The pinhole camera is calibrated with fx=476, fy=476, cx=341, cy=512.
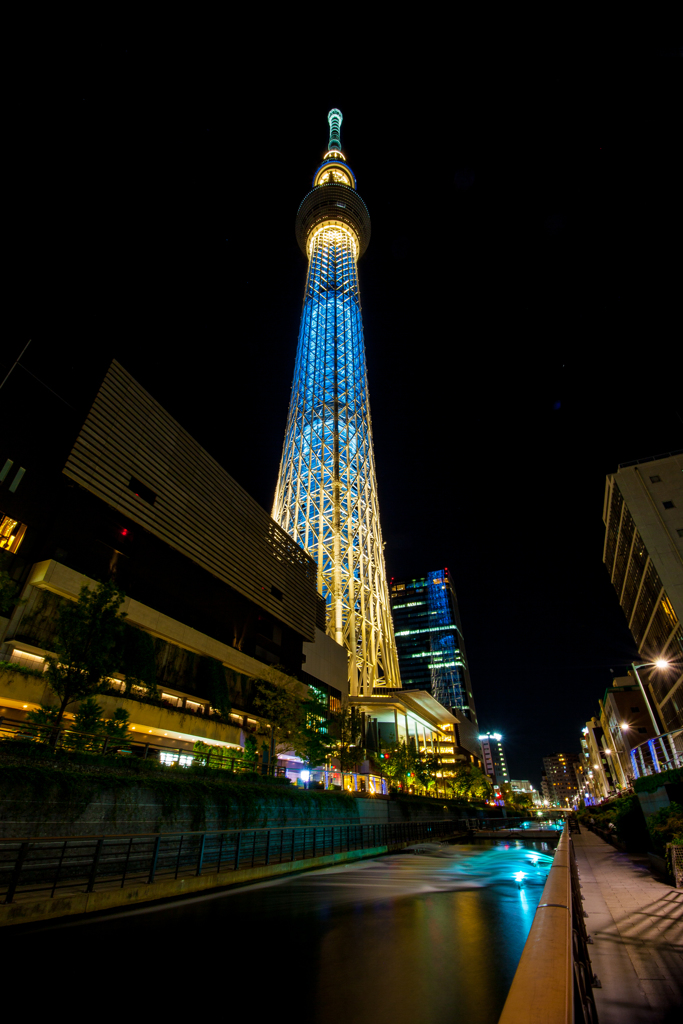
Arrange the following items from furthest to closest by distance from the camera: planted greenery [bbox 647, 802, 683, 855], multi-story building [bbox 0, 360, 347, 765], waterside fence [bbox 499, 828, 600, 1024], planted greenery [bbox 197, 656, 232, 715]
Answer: planted greenery [bbox 197, 656, 232, 715] → multi-story building [bbox 0, 360, 347, 765] → planted greenery [bbox 647, 802, 683, 855] → waterside fence [bbox 499, 828, 600, 1024]

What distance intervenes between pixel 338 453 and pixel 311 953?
201 feet

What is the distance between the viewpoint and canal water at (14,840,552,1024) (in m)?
4.28

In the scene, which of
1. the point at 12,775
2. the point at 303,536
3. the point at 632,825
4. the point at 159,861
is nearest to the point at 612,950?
the point at 159,861

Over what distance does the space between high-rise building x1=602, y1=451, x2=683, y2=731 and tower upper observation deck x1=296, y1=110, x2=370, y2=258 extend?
6626 cm

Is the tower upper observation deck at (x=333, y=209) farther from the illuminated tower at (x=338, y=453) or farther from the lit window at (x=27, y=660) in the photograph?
the lit window at (x=27, y=660)

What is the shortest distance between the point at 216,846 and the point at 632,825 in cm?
1597

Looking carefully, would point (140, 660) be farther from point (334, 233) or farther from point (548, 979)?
point (334, 233)

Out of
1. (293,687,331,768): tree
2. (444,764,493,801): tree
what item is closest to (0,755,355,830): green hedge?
(293,687,331,768): tree

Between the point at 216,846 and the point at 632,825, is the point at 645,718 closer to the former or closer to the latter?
the point at 632,825

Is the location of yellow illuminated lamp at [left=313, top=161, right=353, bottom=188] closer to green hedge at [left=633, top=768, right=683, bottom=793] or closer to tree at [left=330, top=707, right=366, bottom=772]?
tree at [left=330, top=707, right=366, bottom=772]

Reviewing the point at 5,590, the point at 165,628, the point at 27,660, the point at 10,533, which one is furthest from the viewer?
the point at 165,628

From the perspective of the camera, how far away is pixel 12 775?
35.7 feet

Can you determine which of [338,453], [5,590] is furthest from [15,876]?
[338,453]

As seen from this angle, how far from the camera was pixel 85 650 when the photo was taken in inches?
687
